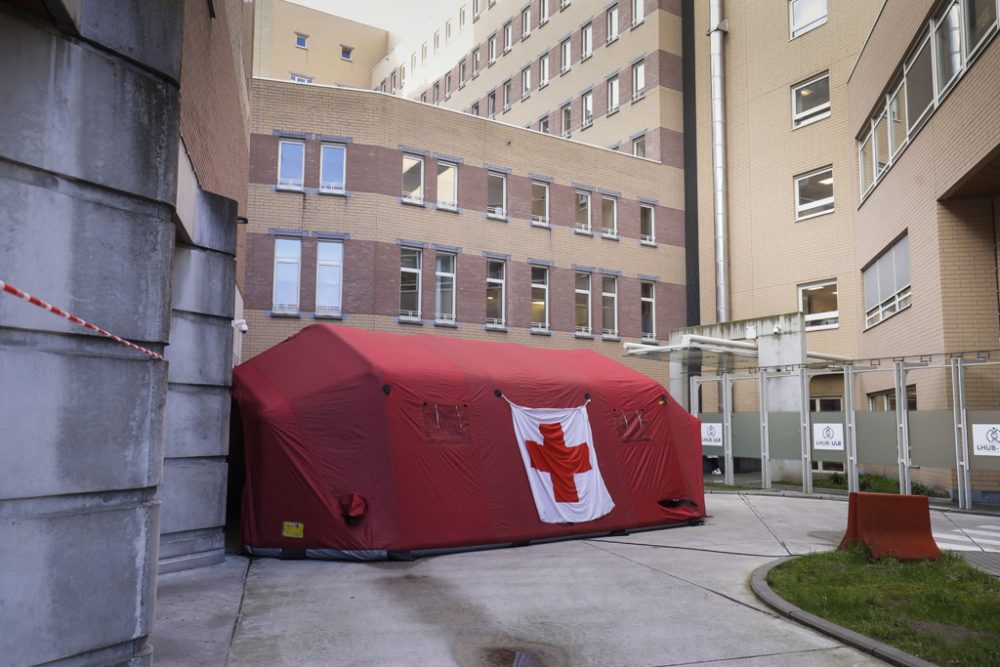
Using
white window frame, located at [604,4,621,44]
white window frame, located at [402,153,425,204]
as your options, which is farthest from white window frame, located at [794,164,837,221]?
white window frame, located at [402,153,425,204]

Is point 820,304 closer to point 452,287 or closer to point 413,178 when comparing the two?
point 452,287

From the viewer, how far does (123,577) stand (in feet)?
16.1

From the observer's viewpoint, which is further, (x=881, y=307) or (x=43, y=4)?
(x=881, y=307)

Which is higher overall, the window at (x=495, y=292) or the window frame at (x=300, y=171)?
the window frame at (x=300, y=171)

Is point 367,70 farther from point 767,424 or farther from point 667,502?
point 667,502

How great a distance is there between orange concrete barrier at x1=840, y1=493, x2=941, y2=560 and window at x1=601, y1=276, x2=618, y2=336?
66.4 feet

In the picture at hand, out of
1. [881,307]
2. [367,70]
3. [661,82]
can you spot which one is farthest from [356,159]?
[367,70]

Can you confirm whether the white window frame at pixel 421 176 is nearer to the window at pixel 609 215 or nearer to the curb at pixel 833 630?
the window at pixel 609 215

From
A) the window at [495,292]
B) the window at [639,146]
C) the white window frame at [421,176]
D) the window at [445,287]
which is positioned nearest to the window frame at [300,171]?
the white window frame at [421,176]

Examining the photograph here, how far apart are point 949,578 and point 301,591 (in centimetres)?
690

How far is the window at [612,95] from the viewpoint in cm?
3516

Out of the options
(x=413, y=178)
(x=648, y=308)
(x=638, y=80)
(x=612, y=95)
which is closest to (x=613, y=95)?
(x=612, y=95)

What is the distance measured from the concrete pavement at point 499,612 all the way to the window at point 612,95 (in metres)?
26.1

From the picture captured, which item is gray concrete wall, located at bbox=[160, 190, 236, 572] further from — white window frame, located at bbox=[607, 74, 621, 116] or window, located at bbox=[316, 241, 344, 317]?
white window frame, located at bbox=[607, 74, 621, 116]
